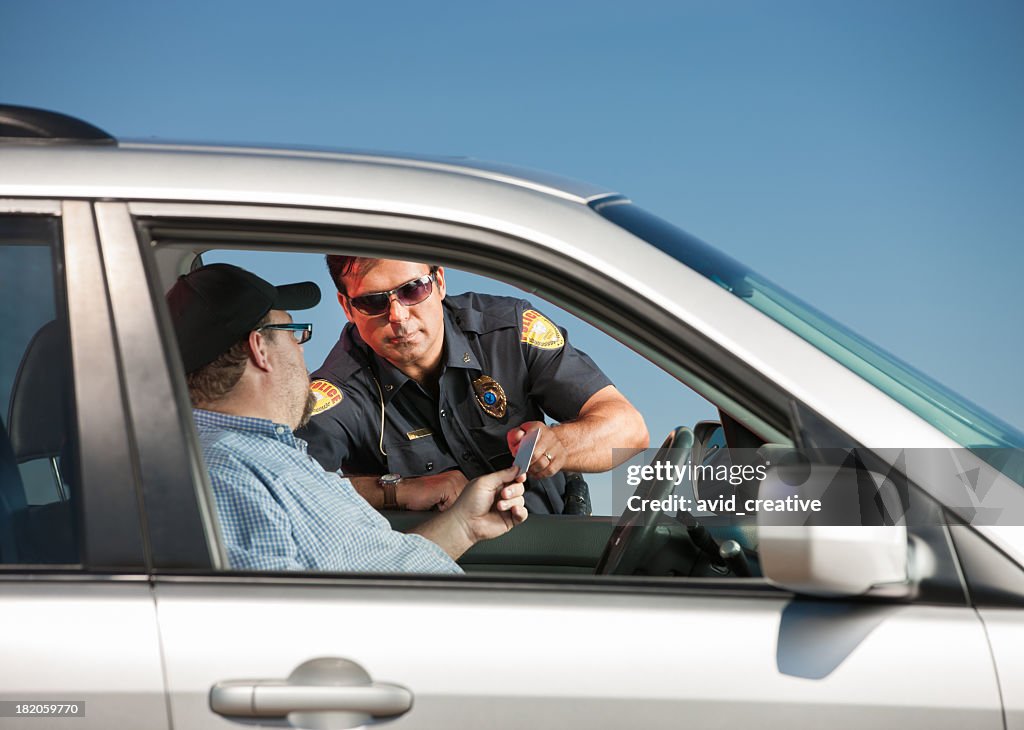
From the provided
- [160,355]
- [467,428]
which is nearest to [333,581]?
[160,355]

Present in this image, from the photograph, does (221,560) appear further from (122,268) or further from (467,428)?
(467,428)

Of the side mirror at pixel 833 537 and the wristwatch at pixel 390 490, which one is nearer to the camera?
the side mirror at pixel 833 537

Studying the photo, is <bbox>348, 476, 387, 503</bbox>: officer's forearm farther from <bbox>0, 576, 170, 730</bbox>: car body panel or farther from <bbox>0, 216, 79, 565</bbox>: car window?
<bbox>0, 576, 170, 730</bbox>: car body panel

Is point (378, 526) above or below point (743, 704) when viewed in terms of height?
above

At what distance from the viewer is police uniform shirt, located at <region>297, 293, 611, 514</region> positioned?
332 cm

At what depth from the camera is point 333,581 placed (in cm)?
128

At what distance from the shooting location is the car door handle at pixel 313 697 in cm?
119

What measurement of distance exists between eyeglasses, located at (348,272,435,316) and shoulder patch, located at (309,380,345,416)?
13.5 inches

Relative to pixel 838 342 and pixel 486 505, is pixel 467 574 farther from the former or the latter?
pixel 486 505

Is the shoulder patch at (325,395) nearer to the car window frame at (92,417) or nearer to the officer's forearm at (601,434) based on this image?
the officer's forearm at (601,434)

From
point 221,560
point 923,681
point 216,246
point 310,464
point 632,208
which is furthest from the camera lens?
point 310,464

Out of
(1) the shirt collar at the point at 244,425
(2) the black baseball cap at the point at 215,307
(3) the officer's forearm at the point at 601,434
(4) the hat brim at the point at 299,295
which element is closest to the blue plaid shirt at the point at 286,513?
(1) the shirt collar at the point at 244,425

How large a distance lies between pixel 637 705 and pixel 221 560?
54 cm

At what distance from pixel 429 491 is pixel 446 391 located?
52cm
